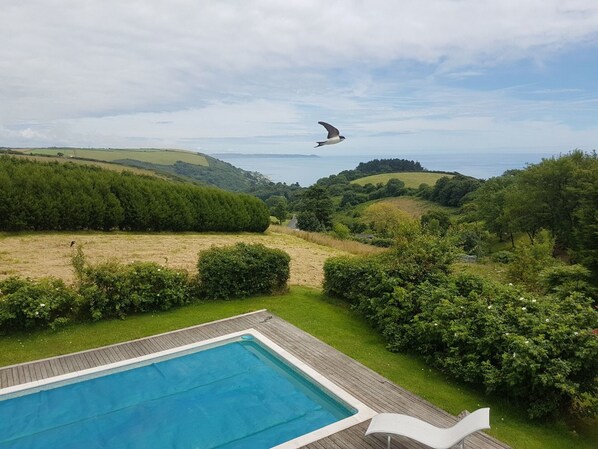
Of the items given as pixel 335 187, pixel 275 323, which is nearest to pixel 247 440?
pixel 275 323

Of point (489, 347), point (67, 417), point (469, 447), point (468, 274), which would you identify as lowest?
point (67, 417)

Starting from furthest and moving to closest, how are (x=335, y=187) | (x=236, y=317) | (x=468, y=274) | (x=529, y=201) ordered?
(x=335, y=187) → (x=529, y=201) → (x=236, y=317) → (x=468, y=274)

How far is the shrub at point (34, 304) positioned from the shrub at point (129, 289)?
382 millimetres

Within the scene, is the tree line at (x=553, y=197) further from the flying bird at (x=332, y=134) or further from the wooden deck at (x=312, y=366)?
the flying bird at (x=332, y=134)

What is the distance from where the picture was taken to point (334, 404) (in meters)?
6.18

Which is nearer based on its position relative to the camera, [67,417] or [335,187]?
[67,417]

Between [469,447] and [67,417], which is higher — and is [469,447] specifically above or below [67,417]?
above

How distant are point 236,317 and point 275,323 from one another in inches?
38.0


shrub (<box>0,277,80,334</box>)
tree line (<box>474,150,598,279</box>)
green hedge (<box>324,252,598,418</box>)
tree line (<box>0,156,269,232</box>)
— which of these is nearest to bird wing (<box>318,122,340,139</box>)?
green hedge (<box>324,252,598,418</box>)

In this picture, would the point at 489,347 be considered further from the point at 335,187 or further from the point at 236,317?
the point at 335,187

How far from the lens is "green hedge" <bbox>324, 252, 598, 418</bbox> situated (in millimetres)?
5648

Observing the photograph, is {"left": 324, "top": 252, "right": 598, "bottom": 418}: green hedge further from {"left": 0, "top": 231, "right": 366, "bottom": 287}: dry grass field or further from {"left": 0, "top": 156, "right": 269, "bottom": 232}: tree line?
{"left": 0, "top": 156, "right": 269, "bottom": 232}: tree line

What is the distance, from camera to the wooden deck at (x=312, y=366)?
5.18m

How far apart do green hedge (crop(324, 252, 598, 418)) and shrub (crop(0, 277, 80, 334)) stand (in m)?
6.36
